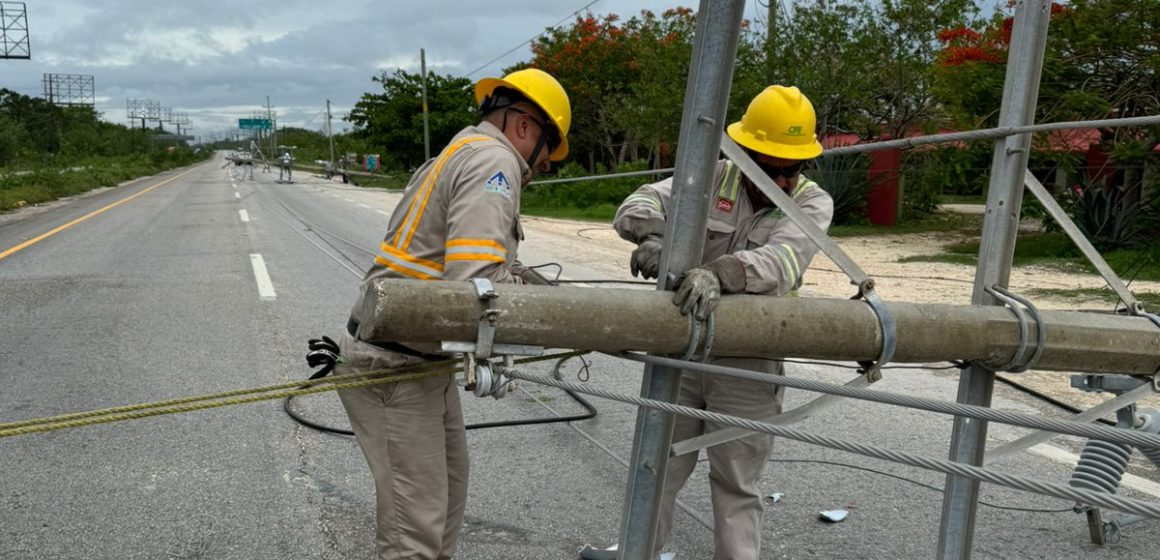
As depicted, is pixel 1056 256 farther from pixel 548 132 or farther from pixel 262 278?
pixel 548 132

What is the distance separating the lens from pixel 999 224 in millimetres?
2338

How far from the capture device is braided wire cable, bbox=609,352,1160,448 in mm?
1799

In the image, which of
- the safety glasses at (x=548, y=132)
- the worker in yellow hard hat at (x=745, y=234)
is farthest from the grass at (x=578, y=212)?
the safety glasses at (x=548, y=132)

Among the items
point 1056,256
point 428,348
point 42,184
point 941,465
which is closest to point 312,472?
point 428,348

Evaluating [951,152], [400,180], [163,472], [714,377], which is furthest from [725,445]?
[400,180]

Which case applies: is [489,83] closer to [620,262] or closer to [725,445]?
[725,445]

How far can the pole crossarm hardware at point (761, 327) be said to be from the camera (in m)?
1.94

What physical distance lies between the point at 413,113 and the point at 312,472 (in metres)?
37.0

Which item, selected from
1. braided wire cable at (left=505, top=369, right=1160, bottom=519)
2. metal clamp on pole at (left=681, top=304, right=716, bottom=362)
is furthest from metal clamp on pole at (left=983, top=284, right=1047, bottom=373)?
metal clamp on pole at (left=681, top=304, right=716, bottom=362)

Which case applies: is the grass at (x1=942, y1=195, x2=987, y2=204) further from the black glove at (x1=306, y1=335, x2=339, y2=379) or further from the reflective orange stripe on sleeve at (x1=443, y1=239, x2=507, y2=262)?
the reflective orange stripe on sleeve at (x1=443, y1=239, x2=507, y2=262)

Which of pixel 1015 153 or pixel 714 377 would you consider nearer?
pixel 1015 153

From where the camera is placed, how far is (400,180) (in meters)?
42.2

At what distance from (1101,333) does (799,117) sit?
3.44 ft

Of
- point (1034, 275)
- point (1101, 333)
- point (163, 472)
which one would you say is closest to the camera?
point (1101, 333)
